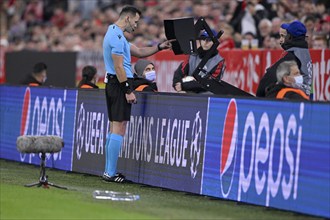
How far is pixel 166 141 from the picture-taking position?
14.1 metres

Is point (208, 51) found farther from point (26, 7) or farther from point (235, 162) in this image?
point (26, 7)

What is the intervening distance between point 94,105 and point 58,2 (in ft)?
85.9

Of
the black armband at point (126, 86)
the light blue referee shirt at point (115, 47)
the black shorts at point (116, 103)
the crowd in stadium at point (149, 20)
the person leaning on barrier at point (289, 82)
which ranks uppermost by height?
the crowd in stadium at point (149, 20)

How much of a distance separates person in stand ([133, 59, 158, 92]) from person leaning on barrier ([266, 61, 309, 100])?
336 cm

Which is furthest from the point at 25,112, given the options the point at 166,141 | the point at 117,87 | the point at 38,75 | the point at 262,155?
the point at 262,155

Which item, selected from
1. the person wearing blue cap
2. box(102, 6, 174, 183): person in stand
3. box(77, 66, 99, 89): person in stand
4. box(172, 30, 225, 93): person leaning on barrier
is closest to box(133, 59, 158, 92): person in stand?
box(172, 30, 225, 93): person leaning on barrier

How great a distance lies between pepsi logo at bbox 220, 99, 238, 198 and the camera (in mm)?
12656

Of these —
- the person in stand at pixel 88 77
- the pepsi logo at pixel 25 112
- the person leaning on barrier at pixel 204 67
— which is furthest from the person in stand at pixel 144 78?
the pepsi logo at pixel 25 112

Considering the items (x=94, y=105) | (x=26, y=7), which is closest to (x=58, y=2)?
(x=26, y=7)

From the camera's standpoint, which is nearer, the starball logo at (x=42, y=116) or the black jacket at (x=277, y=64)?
the black jacket at (x=277, y=64)

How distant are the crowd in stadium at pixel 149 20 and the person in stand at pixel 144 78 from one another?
16.1 feet

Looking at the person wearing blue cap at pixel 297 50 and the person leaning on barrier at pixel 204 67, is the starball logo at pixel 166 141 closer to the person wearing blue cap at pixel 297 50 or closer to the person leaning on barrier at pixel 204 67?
the person wearing blue cap at pixel 297 50

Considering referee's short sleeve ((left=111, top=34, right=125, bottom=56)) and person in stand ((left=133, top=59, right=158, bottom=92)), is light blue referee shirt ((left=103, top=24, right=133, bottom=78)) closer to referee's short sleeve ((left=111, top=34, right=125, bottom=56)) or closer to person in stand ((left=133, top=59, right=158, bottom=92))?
referee's short sleeve ((left=111, top=34, right=125, bottom=56))

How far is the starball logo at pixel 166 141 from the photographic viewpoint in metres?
13.5
